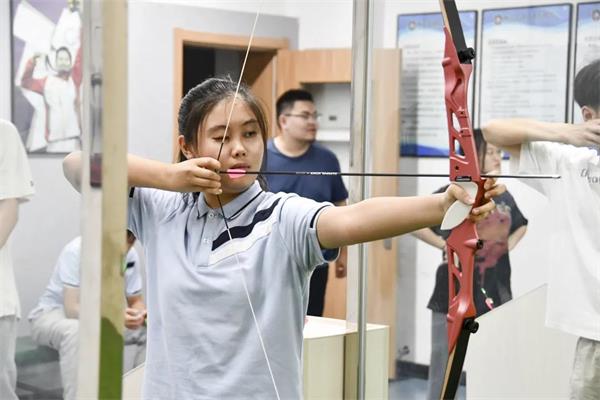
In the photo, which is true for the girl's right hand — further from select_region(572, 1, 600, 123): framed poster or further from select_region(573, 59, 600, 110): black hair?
select_region(572, 1, 600, 123): framed poster

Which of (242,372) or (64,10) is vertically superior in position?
(64,10)

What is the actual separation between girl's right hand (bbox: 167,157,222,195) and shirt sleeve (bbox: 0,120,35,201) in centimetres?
50

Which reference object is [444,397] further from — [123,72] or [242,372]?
[123,72]

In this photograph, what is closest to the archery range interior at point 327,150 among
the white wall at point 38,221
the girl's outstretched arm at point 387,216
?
the white wall at point 38,221

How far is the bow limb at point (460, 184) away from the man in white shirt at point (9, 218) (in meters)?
0.81

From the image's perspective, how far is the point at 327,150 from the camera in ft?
10.1

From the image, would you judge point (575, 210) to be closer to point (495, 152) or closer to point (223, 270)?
point (495, 152)

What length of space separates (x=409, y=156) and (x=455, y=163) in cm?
150

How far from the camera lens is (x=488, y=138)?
2.45m

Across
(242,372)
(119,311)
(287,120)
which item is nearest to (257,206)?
(242,372)

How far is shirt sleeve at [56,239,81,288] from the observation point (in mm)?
1937

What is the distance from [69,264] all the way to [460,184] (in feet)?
2.78

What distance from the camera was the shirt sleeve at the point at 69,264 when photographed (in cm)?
194

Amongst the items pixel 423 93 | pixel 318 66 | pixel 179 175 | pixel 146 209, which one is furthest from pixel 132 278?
pixel 318 66
